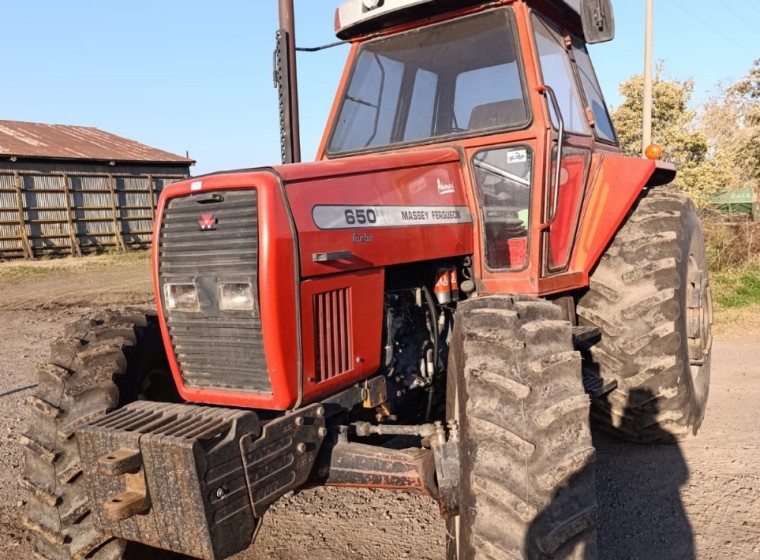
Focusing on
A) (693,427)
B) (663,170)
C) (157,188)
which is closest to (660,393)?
(693,427)

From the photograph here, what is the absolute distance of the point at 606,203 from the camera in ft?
12.7

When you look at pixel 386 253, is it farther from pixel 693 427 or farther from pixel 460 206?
pixel 693 427

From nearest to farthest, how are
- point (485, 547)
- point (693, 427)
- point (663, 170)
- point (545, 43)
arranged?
point (485, 547) < point (545, 43) < point (693, 427) < point (663, 170)

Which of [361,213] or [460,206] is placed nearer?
[361,213]

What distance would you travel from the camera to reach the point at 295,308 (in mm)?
2506

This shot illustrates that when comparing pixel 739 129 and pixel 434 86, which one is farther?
pixel 739 129

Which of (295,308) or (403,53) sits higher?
(403,53)

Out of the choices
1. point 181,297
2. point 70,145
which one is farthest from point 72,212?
point 181,297

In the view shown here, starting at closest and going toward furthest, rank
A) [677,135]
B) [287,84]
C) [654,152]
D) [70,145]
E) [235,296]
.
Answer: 1. [235,296]
2. [287,84]
3. [654,152]
4. [677,135]
5. [70,145]

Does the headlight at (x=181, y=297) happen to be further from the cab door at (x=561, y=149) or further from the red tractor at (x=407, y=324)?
the cab door at (x=561, y=149)

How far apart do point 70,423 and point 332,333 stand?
1.17 metres

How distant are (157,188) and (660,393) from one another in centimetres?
2169

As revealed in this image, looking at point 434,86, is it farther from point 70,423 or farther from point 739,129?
point 739,129

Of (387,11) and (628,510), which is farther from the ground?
(387,11)
